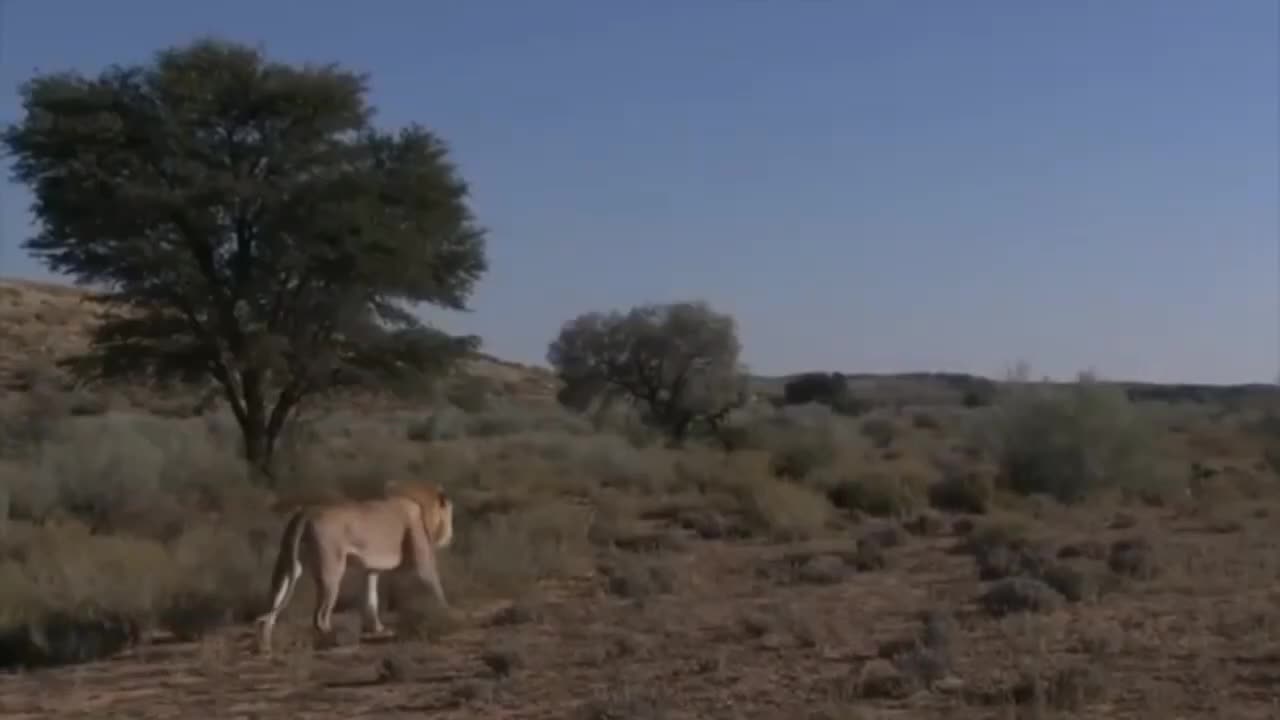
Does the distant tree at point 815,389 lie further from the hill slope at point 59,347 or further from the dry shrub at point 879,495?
the dry shrub at point 879,495

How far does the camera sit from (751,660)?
557 inches

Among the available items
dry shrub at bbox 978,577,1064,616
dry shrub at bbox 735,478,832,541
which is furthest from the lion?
dry shrub at bbox 735,478,832,541

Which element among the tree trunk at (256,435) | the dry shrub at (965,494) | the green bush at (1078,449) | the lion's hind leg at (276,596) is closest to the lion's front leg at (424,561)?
the lion's hind leg at (276,596)

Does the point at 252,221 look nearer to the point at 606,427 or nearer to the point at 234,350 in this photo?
the point at 234,350

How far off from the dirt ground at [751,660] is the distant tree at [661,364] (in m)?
30.3

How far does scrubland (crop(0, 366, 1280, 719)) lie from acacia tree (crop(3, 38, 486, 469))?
1646 mm

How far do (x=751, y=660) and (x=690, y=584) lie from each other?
5430 millimetres

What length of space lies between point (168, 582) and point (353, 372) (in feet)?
42.1

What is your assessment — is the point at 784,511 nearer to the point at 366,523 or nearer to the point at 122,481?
the point at 122,481

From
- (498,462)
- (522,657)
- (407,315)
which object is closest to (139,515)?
(407,315)

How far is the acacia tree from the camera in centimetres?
2894

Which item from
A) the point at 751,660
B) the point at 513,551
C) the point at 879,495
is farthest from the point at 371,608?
the point at 879,495

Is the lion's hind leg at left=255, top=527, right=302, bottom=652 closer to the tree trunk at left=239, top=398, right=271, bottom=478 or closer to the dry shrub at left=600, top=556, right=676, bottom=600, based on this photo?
the dry shrub at left=600, top=556, right=676, bottom=600

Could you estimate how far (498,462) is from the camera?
123 feet
